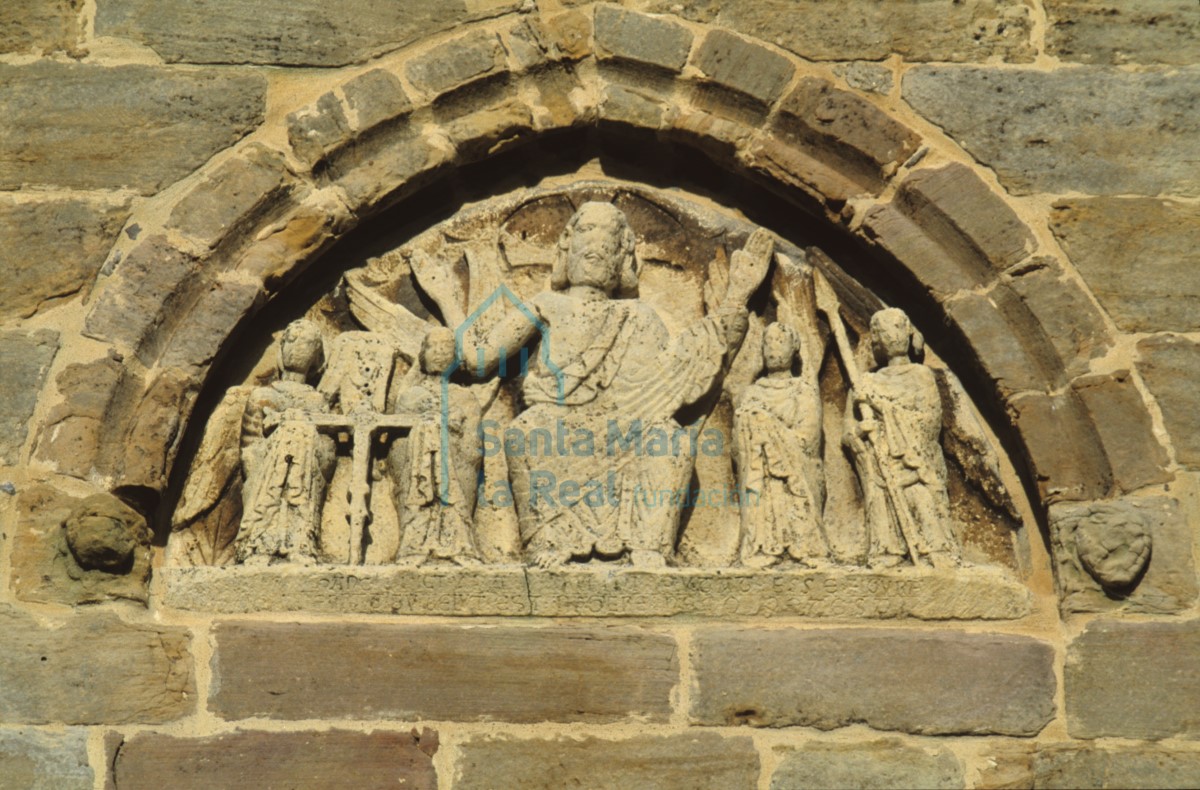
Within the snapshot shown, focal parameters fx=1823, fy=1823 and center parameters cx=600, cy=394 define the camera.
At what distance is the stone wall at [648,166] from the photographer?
5.65m

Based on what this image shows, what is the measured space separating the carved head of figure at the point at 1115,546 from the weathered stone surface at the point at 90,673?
112 inches

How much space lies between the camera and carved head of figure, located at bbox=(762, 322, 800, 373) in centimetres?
621

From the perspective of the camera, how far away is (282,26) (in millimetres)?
6371

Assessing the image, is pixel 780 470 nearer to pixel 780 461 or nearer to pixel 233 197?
pixel 780 461

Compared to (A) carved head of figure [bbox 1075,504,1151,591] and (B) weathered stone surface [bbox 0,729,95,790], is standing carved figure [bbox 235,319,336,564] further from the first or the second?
(A) carved head of figure [bbox 1075,504,1151,591]

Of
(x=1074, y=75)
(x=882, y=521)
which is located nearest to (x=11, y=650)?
(x=882, y=521)

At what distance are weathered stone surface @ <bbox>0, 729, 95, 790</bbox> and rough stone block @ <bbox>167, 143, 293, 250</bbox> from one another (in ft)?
5.48

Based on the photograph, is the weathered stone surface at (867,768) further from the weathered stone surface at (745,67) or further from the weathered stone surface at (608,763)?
the weathered stone surface at (745,67)

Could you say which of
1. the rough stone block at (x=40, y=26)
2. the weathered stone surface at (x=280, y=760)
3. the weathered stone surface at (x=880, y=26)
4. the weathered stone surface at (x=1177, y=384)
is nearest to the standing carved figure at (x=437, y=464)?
the weathered stone surface at (x=280, y=760)

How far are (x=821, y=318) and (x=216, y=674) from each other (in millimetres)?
2384

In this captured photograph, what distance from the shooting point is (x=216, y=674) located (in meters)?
5.71

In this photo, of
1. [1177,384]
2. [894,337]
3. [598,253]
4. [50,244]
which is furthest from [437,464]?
[1177,384]

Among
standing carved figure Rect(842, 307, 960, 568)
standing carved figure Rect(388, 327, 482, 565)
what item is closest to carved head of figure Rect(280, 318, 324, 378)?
standing carved figure Rect(388, 327, 482, 565)

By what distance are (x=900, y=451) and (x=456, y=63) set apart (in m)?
2.02
